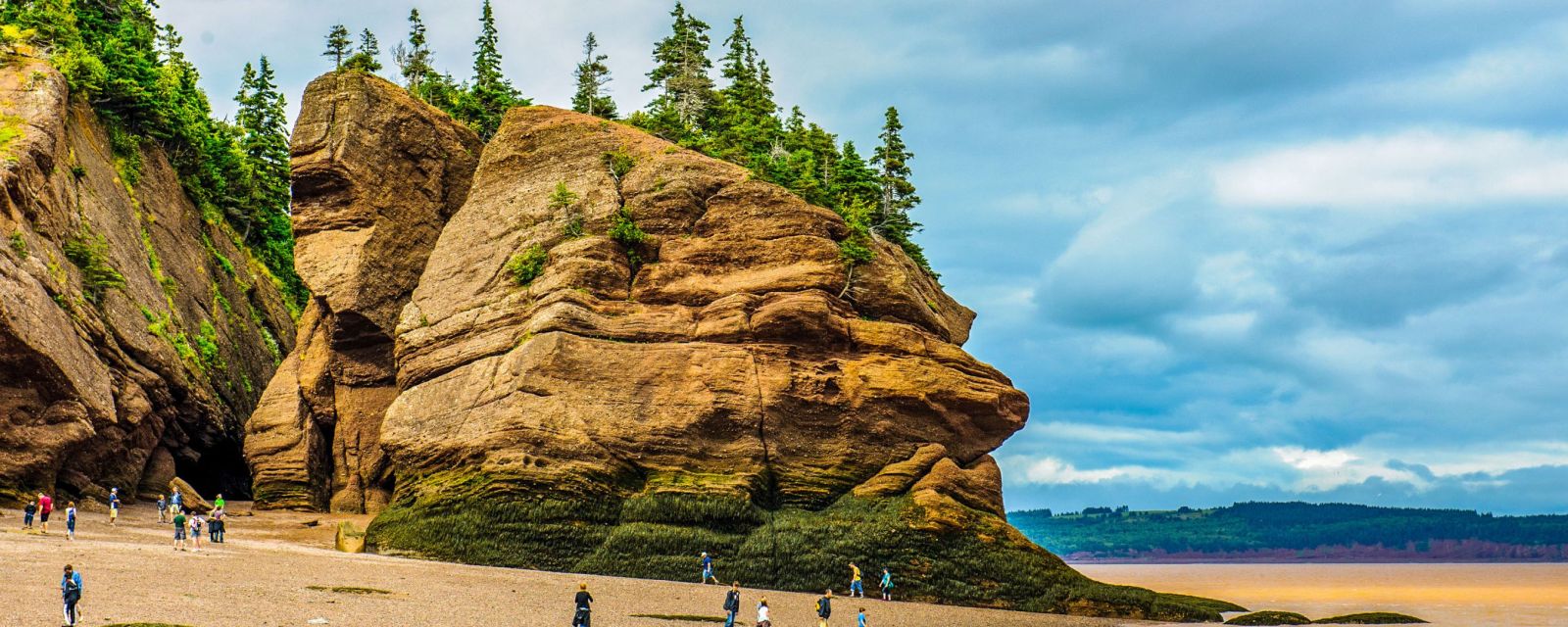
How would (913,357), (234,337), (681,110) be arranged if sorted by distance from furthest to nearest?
(681,110) → (234,337) → (913,357)

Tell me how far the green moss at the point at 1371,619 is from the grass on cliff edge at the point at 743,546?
890cm

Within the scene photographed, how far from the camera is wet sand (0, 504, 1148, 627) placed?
2688cm

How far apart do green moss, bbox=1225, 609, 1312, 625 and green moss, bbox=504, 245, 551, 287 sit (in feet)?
93.6

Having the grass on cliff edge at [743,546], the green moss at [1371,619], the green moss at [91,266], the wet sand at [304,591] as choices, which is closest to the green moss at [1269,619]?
the green moss at [1371,619]

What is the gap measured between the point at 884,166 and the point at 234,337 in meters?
35.3

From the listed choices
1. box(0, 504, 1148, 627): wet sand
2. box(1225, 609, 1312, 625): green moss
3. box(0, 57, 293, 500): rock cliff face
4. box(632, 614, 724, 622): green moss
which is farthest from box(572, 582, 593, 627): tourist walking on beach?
box(1225, 609, 1312, 625): green moss

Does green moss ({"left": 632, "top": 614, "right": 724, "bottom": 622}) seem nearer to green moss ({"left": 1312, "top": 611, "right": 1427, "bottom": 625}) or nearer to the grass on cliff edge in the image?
the grass on cliff edge

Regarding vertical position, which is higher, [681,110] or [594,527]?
[681,110]

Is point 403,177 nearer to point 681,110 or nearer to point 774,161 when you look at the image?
point 774,161

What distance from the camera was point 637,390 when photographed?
44.3m

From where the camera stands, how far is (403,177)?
5884 cm

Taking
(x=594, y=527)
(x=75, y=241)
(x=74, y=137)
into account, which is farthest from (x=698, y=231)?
(x=74, y=137)

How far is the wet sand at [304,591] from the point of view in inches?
1058

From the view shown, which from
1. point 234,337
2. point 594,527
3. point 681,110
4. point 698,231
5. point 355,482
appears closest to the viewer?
point 594,527
